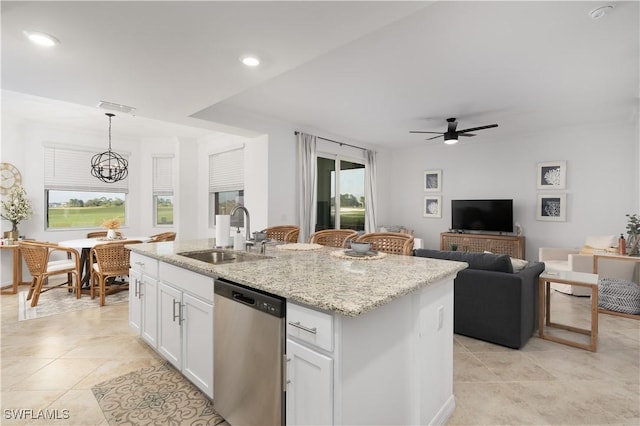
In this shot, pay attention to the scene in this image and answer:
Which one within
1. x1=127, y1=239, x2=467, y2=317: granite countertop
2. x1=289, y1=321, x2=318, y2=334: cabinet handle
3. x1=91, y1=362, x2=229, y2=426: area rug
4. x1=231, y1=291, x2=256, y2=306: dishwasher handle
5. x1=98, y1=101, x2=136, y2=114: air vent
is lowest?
x1=91, y1=362, x2=229, y2=426: area rug

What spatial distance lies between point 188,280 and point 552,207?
245 inches

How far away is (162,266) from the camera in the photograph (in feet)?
7.77

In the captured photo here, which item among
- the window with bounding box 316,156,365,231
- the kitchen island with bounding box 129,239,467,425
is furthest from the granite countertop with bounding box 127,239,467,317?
the window with bounding box 316,156,365,231

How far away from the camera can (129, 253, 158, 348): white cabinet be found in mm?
2490

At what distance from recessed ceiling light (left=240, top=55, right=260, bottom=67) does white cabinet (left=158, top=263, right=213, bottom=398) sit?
1.68 meters

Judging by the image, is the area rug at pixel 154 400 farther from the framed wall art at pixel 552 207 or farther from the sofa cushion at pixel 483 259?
the framed wall art at pixel 552 207

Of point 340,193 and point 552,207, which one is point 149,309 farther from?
point 552,207

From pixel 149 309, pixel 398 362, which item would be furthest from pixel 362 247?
pixel 149 309

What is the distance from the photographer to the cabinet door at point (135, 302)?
273cm

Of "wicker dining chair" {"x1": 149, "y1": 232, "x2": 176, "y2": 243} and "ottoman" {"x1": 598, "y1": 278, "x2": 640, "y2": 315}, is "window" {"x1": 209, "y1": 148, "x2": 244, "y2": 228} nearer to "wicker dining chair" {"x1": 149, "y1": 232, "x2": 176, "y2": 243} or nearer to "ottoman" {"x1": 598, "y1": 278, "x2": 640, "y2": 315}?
"wicker dining chair" {"x1": 149, "y1": 232, "x2": 176, "y2": 243}

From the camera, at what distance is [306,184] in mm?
5262

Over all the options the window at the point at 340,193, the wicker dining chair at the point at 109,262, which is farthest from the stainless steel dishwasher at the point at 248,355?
the window at the point at 340,193

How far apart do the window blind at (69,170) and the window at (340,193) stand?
4.23 meters

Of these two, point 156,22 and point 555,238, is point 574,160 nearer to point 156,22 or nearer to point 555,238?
point 555,238
